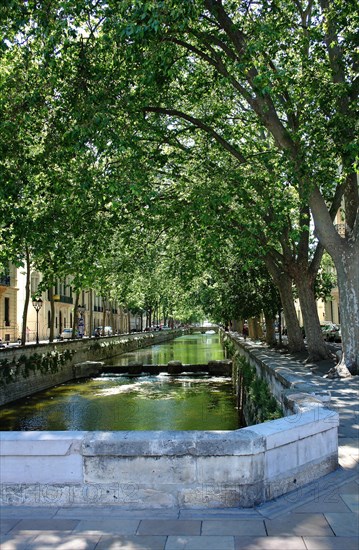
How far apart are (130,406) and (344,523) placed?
1499 centimetres

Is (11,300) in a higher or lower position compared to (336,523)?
higher

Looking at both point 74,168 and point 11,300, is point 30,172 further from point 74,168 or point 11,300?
point 11,300

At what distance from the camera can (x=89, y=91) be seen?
1190cm

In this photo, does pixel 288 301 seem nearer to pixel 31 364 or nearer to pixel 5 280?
pixel 31 364

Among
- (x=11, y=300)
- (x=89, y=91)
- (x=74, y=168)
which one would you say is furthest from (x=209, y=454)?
(x=11, y=300)

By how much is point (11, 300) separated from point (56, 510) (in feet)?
129

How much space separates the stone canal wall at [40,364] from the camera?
736 inches

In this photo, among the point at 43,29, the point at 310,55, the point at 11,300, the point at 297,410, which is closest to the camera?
the point at 297,410

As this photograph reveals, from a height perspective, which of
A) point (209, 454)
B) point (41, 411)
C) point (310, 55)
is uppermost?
point (310, 55)

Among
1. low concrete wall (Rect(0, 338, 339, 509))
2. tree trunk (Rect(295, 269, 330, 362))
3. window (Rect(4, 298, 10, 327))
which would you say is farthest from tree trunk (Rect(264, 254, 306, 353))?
window (Rect(4, 298, 10, 327))

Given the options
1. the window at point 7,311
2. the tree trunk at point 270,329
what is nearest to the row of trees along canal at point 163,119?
the tree trunk at point 270,329

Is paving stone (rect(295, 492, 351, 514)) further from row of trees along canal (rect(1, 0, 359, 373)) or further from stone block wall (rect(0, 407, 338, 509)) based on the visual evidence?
row of trees along canal (rect(1, 0, 359, 373))

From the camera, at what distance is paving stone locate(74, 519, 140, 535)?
4168 mm

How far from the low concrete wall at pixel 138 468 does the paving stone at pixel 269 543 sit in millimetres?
708
